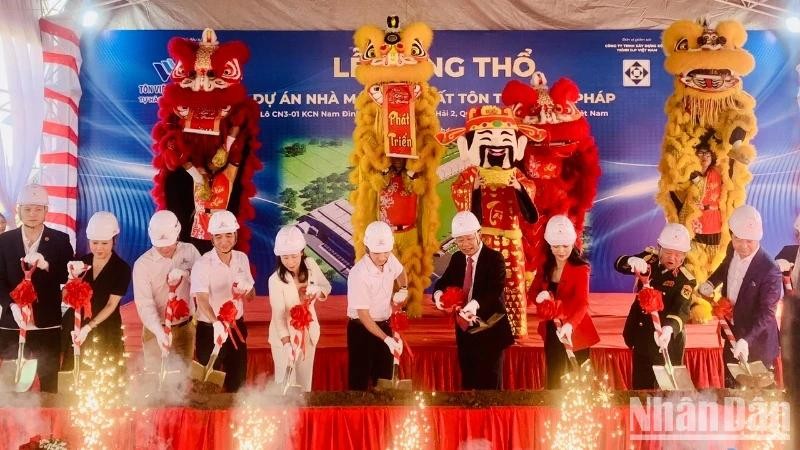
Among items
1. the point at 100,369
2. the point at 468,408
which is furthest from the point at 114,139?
the point at 468,408

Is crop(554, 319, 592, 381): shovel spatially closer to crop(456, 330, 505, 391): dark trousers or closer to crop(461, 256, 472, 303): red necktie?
crop(456, 330, 505, 391): dark trousers

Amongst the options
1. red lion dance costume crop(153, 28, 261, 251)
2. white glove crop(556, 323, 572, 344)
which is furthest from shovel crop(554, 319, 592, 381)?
red lion dance costume crop(153, 28, 261, 251)

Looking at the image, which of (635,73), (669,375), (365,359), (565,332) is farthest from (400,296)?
(635,73)

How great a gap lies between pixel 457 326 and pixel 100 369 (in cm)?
223

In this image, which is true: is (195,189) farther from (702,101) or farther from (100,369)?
(702,101)

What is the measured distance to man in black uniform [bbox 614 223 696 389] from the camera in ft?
17.1

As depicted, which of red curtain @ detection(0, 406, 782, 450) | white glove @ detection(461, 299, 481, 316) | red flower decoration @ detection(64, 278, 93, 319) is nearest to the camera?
red curtain @ detection(0, 406, 782, 450)

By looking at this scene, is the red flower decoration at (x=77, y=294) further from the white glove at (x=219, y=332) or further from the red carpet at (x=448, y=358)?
the red carpet at (x=448, y=358)

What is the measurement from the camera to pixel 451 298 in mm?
5105

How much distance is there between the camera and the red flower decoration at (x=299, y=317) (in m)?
5.00

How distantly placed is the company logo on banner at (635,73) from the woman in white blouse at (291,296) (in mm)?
3020

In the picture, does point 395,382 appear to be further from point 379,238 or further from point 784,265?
point 784,265

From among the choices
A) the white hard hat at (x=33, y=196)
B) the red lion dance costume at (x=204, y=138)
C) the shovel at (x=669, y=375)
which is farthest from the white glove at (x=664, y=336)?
the white hard hat at (x=33, y=196)

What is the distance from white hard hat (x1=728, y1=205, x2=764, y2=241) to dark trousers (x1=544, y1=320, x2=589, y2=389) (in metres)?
1.23
